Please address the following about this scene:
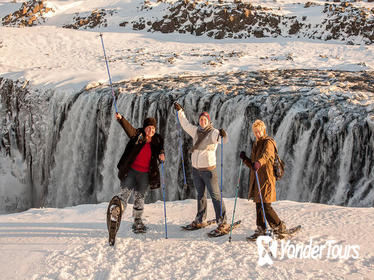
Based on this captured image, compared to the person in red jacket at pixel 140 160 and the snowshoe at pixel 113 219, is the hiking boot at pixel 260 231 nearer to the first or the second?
the person in red jacket at pixel 140 160

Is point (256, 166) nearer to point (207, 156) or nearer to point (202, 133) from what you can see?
point (207, 156)

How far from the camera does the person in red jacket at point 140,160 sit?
222 inches

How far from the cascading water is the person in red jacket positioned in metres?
5.01

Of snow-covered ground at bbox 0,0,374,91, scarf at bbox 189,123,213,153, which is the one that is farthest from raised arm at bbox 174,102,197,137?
snow-covered ground at bbox 0,0,374,91

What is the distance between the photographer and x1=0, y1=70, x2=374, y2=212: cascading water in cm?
922

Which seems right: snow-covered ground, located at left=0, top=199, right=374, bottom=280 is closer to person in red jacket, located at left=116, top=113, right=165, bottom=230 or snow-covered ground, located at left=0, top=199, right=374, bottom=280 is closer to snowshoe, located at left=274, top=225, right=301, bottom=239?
snowshoe, located at left=274, top=225, right=301, bottom=239

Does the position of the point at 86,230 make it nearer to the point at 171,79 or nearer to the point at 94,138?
the point at 94,138

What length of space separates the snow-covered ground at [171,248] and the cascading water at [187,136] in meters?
2.87

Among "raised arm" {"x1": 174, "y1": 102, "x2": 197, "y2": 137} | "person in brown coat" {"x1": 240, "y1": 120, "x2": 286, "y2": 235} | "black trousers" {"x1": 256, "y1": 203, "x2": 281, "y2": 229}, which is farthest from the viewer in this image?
"raised arm" {"x1": 174, "y1": 102, "x2": 197, "y2": 137}

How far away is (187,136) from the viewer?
38.4 ft

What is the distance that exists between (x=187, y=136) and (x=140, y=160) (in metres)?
6.11

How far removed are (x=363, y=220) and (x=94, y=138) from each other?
9062mm

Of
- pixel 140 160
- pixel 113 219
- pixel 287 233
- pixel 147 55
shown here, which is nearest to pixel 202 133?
pixel 140 160

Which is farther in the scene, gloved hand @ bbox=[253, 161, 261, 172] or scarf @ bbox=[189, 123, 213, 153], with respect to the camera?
scarf @ bbox=[189, 123, 213, 153]
